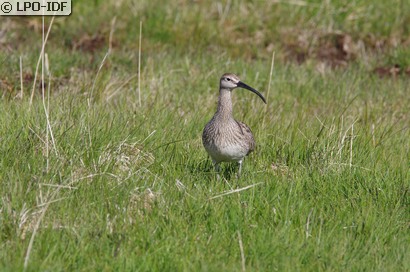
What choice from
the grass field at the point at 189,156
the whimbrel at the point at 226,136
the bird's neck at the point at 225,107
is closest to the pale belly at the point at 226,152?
the whimbrel at the point at 226,136

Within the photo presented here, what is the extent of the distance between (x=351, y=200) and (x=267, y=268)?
121 cm

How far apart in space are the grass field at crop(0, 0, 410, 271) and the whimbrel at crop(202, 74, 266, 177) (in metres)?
0.17

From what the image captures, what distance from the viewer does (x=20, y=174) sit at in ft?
18.2

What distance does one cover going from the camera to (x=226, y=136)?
654 centimetres

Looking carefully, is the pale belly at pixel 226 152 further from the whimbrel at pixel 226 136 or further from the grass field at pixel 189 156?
the grass field at pixel 189 156

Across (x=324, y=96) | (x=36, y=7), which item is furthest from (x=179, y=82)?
(x=36, y=7)

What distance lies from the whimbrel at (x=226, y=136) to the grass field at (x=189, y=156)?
0.17 m

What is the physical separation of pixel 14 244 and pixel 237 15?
7747 millimetres

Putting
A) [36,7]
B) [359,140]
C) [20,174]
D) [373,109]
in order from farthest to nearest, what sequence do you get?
[36,7] → [373,109] → [359,140] → [20,174]

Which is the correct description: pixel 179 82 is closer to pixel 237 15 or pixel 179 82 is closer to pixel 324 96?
pixel 324 96

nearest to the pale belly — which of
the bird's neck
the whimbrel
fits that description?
the whimbrel

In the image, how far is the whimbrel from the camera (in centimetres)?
648

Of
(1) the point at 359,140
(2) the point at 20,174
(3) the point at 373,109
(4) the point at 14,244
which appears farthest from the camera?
(3) the point at 373,109

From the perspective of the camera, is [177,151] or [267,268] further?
[177,151]
